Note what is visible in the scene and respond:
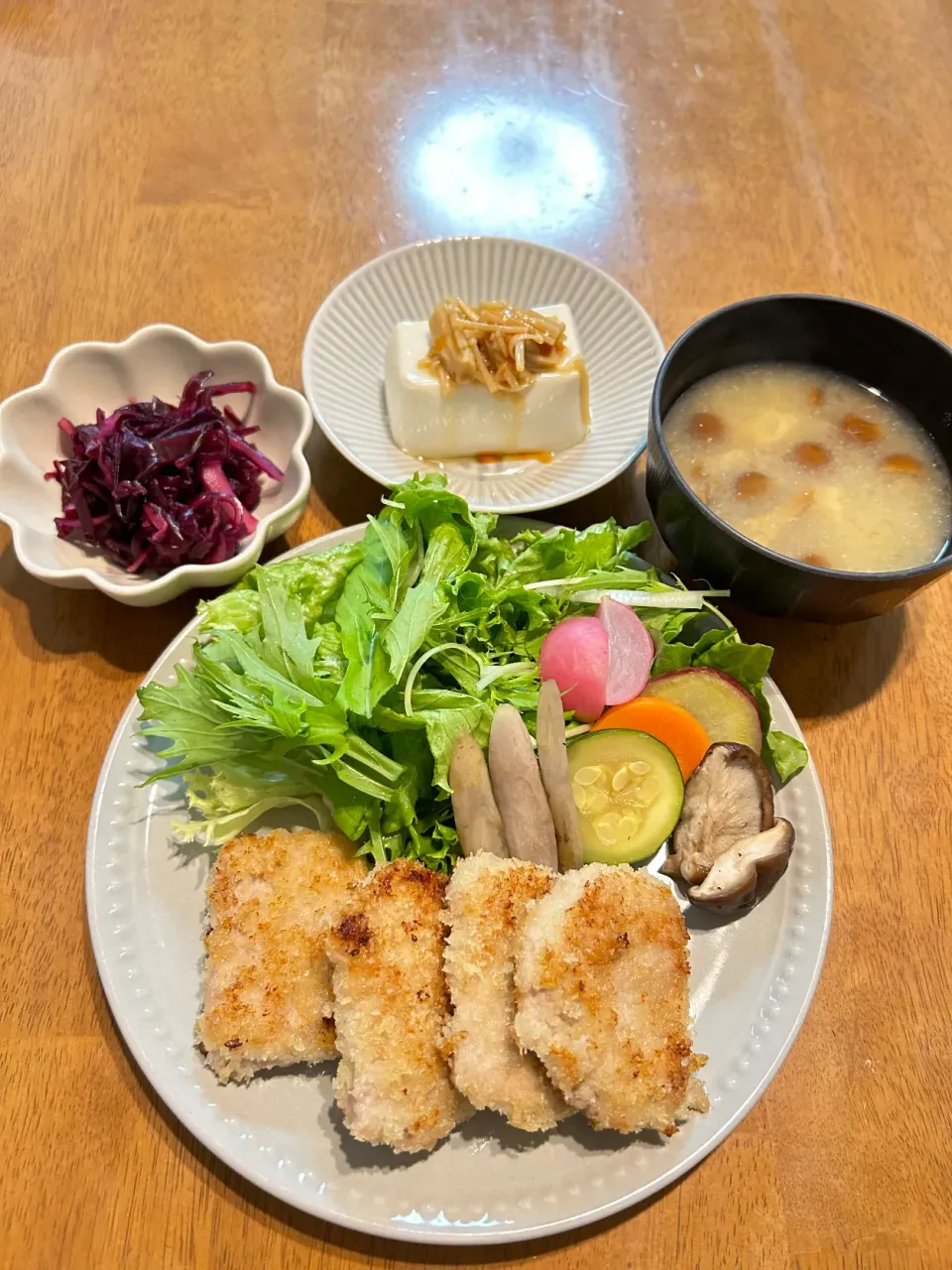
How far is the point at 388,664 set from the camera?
206 centimetres

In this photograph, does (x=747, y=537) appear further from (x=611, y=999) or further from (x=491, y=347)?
(x=611, y=999)

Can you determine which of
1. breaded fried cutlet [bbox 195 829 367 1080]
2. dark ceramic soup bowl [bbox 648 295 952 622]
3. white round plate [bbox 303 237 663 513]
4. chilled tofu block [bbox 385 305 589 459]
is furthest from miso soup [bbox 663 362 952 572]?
breaded fried cutlet [bbox 195 829 367 1080]

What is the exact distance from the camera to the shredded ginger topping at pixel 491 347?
2.56 meters

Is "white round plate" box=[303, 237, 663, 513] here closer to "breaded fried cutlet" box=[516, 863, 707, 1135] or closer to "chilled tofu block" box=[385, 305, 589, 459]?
"chilled tofu block" box=[385, 305, 589, 459]

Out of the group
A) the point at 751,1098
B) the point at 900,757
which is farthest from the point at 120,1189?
the point at 900,757

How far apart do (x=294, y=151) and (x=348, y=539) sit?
1924mm

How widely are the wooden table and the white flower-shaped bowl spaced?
0.19 m

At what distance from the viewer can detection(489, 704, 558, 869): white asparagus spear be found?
1.98m

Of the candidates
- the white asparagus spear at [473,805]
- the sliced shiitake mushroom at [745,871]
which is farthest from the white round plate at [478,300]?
the sliced shiitake mushroom at [745,871]

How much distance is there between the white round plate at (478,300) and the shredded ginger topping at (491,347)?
0.77 ft

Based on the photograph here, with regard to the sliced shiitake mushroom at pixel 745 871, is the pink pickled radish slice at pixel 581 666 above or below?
above

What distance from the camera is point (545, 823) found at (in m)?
1.99

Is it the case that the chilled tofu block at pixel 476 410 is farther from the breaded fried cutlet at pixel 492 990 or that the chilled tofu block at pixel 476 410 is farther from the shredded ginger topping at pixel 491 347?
the breaded fried cutlet at pixel 492 990

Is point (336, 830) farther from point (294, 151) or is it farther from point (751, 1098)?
point (294, 151)
